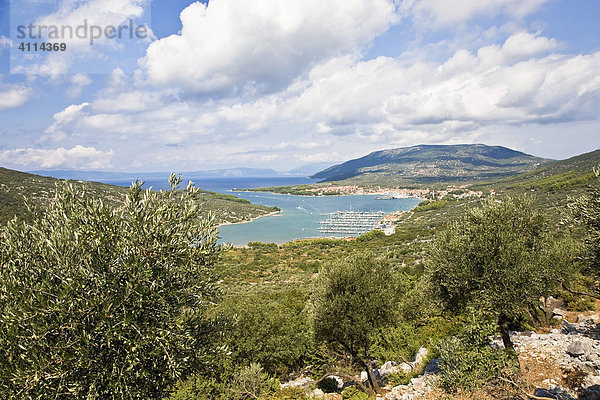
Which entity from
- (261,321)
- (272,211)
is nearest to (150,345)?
(261,321)

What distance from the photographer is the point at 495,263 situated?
1305cm

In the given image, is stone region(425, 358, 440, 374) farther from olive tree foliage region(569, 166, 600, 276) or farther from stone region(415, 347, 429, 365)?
olive tree foliage region(569, 166, 600, 276)

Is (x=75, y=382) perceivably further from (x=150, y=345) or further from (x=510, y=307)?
(x=510, y=307)

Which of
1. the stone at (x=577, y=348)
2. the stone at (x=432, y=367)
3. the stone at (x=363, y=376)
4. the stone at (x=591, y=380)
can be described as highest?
the stone at (x=591, y=380)

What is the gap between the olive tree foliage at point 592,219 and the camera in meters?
10.4

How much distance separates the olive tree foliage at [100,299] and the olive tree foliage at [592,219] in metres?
13.9

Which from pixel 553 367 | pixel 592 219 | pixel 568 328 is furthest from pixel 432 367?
pixel 592 219

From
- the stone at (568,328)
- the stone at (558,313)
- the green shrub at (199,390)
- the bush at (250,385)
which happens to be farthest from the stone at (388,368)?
the stone at (558,313)

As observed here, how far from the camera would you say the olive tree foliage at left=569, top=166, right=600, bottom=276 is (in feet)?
34.2

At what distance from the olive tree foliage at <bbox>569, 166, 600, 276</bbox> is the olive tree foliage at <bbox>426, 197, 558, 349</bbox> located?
2.25 m

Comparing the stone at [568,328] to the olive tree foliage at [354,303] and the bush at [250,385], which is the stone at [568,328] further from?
the bush at [250,385]

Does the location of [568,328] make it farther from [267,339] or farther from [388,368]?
[267,339]

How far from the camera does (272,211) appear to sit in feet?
605

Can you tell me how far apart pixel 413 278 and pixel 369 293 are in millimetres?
24209
